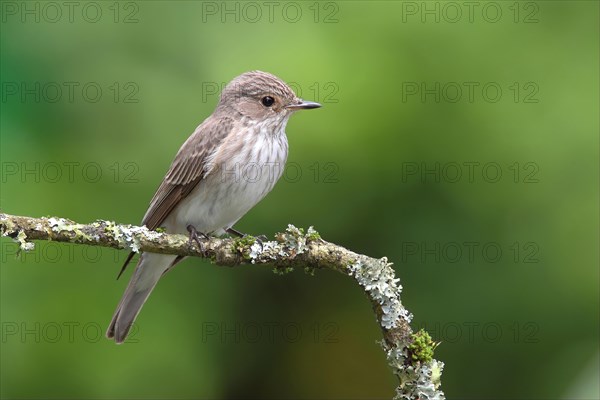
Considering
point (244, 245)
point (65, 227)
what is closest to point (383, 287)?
point (244, 245)

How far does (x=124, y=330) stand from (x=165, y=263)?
42 cm

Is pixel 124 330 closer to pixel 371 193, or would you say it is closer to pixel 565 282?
pixel 371 193

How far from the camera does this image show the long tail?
465 cm

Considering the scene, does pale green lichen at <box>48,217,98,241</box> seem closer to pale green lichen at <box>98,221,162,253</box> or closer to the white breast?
pale green lichen at <box>98,221,162,253</box>

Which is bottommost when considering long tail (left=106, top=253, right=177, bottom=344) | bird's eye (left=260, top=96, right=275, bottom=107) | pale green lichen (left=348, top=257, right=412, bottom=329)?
long tail (left=106, top=253, right=177, bottom=344)

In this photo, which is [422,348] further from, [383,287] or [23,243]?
[23,243]

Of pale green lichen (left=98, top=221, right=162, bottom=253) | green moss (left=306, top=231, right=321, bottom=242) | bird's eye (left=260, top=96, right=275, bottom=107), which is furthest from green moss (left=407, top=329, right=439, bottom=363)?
bird's eye (left=260, top=96, right=275, bottom=107)

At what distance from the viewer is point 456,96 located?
480cm

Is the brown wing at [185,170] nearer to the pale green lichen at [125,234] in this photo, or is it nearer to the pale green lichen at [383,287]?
the pale green lichen at [125,234]

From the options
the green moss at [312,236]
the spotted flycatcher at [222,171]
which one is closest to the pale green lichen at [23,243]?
the green moss at [312,236]

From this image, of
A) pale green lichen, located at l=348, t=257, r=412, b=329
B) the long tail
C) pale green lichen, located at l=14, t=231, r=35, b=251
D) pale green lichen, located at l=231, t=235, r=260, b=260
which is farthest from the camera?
the long tail

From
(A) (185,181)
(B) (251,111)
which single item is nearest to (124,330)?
(A) (185,181)

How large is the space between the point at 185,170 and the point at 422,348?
2172 mm

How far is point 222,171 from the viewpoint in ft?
15.6
